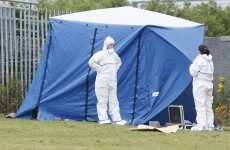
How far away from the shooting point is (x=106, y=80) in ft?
54.8

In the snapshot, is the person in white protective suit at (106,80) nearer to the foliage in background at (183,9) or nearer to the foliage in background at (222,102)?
the foliage in background at (222,102)

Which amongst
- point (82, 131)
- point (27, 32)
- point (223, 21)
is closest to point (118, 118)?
point (82, 131)

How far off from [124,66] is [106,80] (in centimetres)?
79

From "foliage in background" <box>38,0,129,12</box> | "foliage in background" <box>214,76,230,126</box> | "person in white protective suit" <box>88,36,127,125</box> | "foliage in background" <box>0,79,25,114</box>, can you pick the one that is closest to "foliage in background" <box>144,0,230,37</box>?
"foliage in background" <box>38,0,129,12</box>

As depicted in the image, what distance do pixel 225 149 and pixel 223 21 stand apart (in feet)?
65.5

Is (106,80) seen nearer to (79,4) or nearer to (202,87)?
(202,87)

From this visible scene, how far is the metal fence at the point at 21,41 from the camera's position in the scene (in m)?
19.3

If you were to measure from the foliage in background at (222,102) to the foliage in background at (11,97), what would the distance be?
15.7 feet

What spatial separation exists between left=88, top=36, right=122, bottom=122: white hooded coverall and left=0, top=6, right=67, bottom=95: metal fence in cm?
334

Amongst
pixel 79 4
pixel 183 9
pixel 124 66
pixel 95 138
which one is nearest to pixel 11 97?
pixel 124 66

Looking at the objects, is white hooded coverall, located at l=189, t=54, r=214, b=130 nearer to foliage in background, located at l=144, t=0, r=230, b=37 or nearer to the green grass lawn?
the green grass lawn

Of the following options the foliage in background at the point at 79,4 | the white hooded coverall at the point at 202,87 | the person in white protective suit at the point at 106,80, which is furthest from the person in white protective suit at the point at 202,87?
the foliage in background at the point at 79,4

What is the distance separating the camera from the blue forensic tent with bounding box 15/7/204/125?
1689 centimetres

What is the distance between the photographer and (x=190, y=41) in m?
17.6
